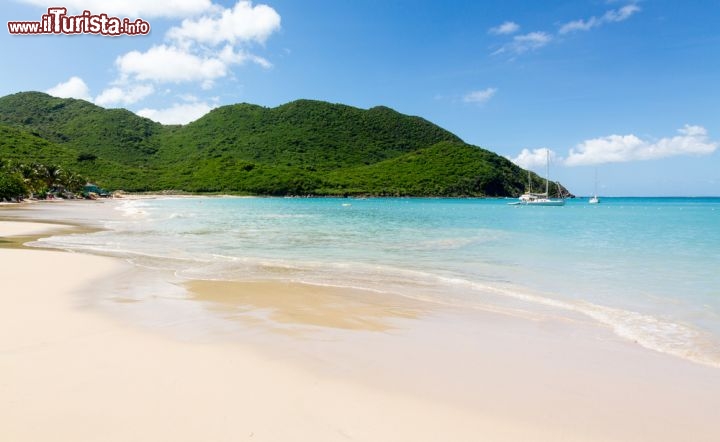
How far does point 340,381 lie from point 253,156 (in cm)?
17702

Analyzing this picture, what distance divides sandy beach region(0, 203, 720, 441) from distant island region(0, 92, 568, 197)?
427 ft

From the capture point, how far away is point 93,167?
431 feet

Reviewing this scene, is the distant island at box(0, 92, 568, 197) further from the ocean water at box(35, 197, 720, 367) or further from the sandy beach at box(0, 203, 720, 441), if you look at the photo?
the sandy beach at box(0, 203, 720, 441)

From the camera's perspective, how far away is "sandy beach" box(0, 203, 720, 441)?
3.99 meters

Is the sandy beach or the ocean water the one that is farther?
the ocean water

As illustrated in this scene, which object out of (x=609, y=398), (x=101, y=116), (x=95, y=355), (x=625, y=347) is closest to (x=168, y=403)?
(x=95, y=355)

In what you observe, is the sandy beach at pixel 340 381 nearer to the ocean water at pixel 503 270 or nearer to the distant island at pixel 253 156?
the ocean water at pixel 503 270

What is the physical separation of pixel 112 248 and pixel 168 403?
1576 centimetres

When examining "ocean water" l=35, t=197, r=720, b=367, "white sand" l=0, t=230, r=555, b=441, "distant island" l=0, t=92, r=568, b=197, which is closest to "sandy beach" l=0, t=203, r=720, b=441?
"white sand" l=0, t=230, r=555, b=441

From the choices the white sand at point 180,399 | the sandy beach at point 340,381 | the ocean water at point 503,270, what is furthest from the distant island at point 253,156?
the white sand at point 180,399

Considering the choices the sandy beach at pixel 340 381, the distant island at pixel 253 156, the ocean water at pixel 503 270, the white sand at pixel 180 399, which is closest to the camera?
the white sand at pixel 180 399

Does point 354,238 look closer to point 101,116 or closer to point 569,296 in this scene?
point 569,296

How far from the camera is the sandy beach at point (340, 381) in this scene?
399 centimetres

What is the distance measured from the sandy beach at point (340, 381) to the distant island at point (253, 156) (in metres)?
130
